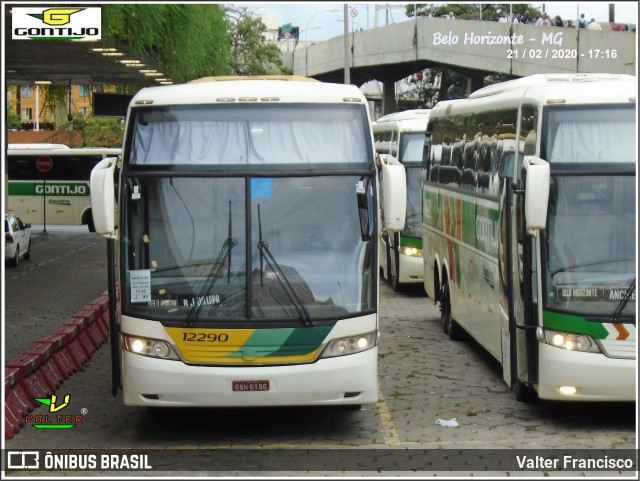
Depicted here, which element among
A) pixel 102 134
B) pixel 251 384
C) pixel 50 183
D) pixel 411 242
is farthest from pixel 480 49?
pixel 251 384

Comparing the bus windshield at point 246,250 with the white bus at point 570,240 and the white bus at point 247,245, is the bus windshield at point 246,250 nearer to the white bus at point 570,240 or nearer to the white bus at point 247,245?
the white bus at point 247,245

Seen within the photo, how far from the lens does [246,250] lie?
1038cm

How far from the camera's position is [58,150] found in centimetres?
A: 4403

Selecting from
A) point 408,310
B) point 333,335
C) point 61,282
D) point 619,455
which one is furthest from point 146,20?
point 619,455

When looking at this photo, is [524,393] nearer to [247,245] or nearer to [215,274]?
[247,245]

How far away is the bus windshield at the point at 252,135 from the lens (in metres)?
10.6

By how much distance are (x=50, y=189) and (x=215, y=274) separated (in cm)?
3466

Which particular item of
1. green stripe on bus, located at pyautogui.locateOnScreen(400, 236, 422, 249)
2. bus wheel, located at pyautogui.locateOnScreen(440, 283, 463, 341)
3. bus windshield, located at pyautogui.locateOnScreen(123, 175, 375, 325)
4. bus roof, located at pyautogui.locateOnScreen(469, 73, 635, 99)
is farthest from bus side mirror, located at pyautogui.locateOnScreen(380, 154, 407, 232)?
green stripe on bus, located at pyautogui.locateOnScreen(400, 236, 422, 249)

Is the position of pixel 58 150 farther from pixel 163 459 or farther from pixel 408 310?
pixel 163 459

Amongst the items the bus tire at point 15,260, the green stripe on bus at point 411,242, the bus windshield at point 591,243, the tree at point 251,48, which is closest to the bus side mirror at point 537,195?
the bus windshield at point 591,243

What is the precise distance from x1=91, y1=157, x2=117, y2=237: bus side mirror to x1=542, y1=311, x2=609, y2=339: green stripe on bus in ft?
13.1

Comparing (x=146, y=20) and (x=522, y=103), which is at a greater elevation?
(x=146, y=20)

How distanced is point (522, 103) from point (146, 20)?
893cm

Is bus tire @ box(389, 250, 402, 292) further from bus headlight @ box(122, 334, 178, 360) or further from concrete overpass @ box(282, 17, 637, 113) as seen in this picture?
concrete overpass @ box(282, 17, 637, 113)
